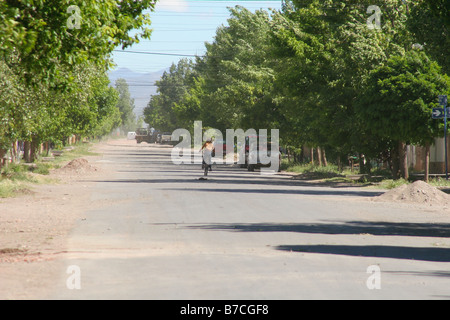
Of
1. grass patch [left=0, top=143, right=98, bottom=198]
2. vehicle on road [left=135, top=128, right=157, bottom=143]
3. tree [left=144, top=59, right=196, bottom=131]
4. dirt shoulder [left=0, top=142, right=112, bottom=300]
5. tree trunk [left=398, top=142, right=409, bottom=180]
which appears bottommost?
dirt shoulder [left=0, top=142, right=112, bottom=300]

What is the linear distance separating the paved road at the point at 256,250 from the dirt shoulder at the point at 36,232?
1.09ft

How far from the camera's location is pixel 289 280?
9.16 m

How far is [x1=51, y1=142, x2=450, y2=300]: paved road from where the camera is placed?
28.2 ft

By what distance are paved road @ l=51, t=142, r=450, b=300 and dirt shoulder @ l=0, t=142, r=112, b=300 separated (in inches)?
13.1

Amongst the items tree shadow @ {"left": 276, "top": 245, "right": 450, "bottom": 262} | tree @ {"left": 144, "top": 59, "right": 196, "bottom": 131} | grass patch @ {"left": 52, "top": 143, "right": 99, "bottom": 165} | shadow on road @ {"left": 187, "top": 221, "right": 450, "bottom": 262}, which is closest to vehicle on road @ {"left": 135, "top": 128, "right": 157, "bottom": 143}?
tree @ {"left": 144, "top": 59, "right": 196, "bottom": 131}

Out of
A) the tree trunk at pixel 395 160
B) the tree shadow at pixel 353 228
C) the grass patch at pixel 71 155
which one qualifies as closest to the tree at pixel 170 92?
the grass patch at pixel 71 155

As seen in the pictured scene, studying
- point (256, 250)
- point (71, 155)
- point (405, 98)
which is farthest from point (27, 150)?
point (256, 250)

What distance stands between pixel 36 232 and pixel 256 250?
16.9 ft

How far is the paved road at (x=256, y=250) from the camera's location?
8609 millimetres

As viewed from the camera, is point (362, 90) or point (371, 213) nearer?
point (371, 213)

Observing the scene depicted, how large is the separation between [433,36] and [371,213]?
31.7ft

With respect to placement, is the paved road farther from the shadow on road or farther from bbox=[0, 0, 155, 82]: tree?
bbox=[0, 0, 155, 82]: tree
